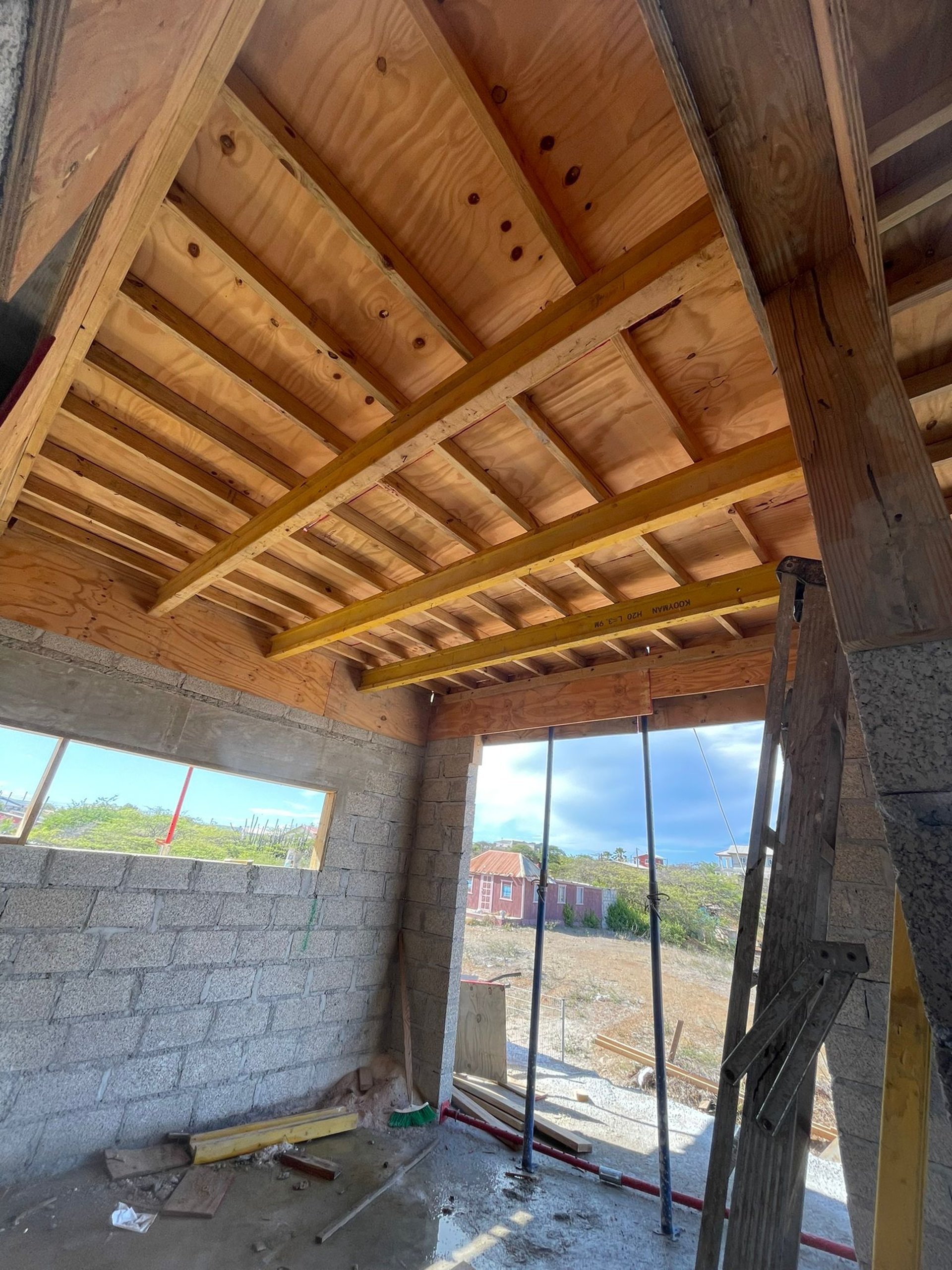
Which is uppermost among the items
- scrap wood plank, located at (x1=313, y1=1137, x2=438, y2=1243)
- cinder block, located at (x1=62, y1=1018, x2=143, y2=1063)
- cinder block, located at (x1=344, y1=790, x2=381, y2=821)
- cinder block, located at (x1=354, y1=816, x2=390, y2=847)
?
cinder block, located at (x1=344, y1=790, x2=381, y2=821)

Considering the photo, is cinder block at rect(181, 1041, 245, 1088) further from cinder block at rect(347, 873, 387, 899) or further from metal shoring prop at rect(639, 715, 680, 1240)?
metal shoring prop at rect(639, 715, 680, 1240)

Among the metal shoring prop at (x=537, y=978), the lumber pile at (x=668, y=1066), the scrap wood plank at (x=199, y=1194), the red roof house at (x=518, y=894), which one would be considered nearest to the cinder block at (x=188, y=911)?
the scrap wood plank at (x=199, y=1194)

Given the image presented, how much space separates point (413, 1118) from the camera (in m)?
3.20

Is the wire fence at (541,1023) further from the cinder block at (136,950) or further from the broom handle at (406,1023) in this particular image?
the cinder block at (136,950)

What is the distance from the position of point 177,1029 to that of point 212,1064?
1.00ft

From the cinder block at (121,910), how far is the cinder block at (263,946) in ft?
1.77

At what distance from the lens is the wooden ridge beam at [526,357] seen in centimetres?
114

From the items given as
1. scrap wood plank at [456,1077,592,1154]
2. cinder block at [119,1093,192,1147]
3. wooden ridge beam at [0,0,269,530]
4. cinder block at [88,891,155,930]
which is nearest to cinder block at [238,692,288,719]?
cinder block at [88,891,155,930]

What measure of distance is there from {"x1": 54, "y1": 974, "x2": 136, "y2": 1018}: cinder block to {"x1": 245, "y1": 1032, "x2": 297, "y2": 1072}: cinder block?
0.79 meters

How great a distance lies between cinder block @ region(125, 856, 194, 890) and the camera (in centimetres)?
273

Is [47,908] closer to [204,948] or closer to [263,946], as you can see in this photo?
[204,948]

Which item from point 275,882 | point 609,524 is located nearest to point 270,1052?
point 275,882

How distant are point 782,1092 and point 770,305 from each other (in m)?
1.22

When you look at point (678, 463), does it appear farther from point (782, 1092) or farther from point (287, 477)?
point (782, 1092)
